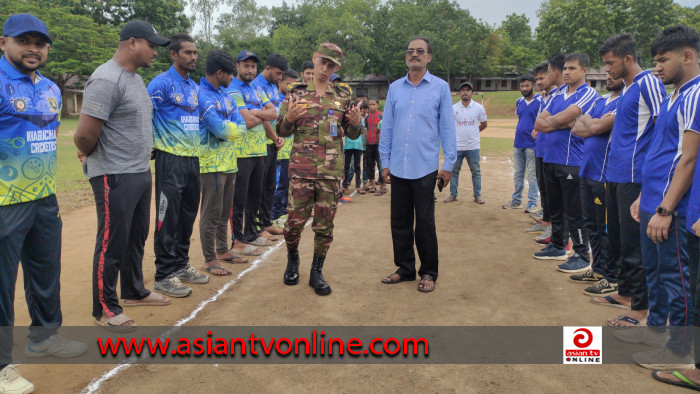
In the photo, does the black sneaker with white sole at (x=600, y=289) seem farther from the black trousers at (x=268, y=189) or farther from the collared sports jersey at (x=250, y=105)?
the black trousers at (x=268, y=189)

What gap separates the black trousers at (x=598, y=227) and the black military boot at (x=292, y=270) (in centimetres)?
335

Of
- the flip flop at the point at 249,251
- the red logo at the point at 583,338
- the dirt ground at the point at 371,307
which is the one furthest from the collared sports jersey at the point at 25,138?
the red logo at the point at 583,338

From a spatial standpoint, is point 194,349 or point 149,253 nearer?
point 194,349

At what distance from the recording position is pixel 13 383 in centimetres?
293

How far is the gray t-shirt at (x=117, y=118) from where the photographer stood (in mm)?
3605

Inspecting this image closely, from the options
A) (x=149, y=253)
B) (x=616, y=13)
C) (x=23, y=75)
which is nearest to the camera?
(x=23, y=75)

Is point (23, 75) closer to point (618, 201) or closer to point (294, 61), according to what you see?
point (618, 201)

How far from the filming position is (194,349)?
3.57m

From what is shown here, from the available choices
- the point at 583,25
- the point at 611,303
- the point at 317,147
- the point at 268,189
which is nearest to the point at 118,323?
the point at 317,147

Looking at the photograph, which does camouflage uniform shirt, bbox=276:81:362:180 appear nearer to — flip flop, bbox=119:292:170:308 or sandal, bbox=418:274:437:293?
sandal, bbox=418:274:437:293

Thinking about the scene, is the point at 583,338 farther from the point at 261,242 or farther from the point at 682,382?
the point at 261,242

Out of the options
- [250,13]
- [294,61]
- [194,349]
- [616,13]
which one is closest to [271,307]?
[194,349]

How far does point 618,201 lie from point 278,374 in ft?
10.8

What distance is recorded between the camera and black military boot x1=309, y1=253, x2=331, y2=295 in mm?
4766
